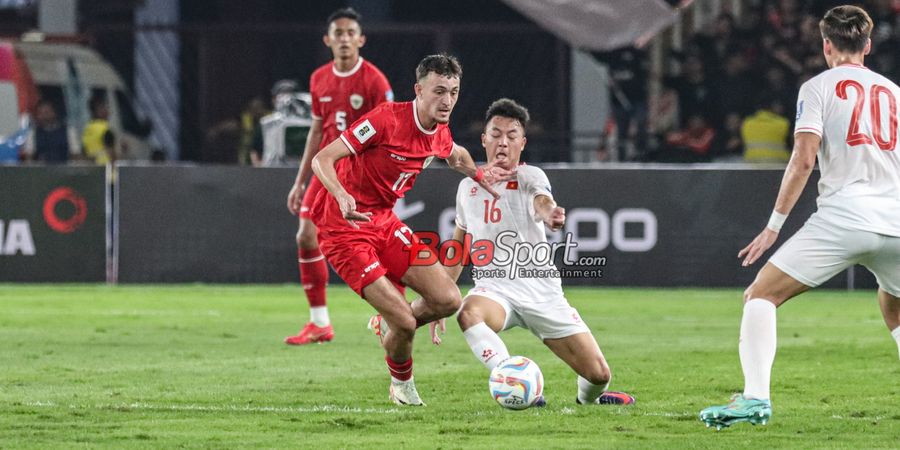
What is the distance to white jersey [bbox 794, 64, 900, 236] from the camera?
7.59m

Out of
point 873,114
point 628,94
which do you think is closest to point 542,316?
point 873,114

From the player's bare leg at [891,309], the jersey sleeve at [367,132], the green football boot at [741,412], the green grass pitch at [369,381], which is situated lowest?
the green grass pitch at [369,381]

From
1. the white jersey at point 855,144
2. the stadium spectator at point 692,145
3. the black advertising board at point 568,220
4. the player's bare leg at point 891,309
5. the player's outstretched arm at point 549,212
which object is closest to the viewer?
the white jersey at point 855,144

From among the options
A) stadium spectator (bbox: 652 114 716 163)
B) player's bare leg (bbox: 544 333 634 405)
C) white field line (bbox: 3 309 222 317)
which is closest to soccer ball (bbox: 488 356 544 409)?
player's bare leg (bbox: 544 333 634 405)

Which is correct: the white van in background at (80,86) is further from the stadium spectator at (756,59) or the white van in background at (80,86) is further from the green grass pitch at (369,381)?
the stadium spectator at (756,59)

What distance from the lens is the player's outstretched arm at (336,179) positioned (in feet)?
27.4

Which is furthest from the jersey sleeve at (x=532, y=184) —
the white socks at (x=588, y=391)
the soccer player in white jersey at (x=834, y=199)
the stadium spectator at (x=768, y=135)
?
the stadium spectator at (x=768, y=135)

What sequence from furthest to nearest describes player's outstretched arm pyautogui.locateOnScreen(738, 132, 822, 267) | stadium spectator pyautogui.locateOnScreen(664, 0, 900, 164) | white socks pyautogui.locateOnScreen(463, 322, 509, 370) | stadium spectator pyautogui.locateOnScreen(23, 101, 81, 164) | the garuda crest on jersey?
1. stadium spectator pyautogui.locateOnScreen(23, 101, 81, 164)
2. stadium spectator pyautogui.locateOnScreen(664, 0, 900, 164)
3. the garuda crest on jersey
4. white socks pyautogui.locateOnScreen(463, 322, 509, 370)
5. player's outstretched arm pyautogui.locateOnScreen(738, 132, 822, 267)

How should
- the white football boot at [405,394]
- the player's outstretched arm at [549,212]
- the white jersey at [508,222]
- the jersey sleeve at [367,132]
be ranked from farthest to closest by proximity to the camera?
the white jersey at [508,222], the white football boot at [405,394], the jersey sleeve at [367,132], the player's outstretched arm at [549,212]

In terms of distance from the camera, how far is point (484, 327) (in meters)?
8.71

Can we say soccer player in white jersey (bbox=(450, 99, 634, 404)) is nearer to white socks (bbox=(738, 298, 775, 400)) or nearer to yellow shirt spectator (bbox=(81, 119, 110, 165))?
white socks (bbox=(738, 298, 775, 400))

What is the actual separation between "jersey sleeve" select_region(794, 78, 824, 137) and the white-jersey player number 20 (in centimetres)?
11

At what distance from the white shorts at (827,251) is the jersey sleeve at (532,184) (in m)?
1.98

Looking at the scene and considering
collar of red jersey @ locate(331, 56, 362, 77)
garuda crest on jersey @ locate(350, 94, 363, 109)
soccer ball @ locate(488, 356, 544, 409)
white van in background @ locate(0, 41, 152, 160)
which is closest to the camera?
soccer ball @ locate(488, 356, 544, 409)
